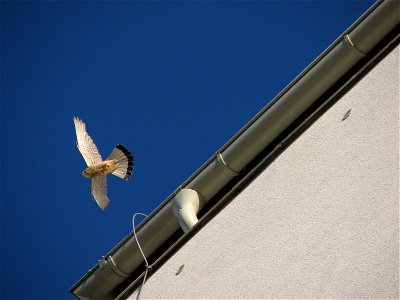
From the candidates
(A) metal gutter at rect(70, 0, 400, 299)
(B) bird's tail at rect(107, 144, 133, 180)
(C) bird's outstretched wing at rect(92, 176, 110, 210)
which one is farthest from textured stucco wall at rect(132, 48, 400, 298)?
(B) bird's tail at rect(107, 144, 133, 180)

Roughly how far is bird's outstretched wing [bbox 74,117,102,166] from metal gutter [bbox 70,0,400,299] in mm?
4078

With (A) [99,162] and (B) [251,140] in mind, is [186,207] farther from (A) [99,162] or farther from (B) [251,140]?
(A) [99,162]

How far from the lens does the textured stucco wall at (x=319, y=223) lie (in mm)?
5656

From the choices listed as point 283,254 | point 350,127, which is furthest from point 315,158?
point 283,254

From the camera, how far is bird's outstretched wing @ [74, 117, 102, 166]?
455 inches

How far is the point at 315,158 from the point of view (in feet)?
21.5

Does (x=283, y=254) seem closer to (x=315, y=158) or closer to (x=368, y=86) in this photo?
A: (x=315, y=158)

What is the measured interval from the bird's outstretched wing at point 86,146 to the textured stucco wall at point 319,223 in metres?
5.01

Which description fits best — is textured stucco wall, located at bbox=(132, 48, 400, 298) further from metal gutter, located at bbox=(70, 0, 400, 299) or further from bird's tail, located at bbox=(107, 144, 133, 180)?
bird's tail, located at bbox=(107, 144, 133, 180)

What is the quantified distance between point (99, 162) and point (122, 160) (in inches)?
13.1

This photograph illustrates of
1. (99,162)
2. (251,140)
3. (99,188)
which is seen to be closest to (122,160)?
(99,162)

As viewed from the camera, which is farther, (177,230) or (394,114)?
(177,230)

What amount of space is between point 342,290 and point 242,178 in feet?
6.65

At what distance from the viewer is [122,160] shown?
1164 cm
